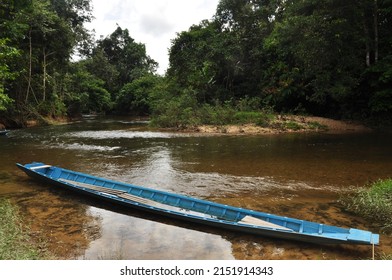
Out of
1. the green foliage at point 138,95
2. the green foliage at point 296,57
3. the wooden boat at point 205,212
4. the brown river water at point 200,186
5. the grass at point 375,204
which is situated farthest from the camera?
the green foliage at point 138,95

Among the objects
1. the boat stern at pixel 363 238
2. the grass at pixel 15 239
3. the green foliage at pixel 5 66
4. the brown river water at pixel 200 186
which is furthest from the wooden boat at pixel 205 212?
the green foliage at pixel 5 66

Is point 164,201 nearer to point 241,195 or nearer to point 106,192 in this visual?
point 106,192

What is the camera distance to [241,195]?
28.5 ft

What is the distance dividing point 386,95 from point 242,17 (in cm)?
1429

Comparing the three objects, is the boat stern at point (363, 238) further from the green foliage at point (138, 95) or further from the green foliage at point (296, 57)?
the green foliage at point (138, 95)

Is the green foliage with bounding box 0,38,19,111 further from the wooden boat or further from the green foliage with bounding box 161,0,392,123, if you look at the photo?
the green foliage with bounding box 161,0,392,123

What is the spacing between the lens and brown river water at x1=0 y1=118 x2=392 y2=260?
562 centimetres

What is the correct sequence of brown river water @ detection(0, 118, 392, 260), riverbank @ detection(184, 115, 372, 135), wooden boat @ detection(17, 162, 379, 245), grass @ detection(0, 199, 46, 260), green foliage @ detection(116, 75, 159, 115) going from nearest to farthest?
1. grass @ detection(0, 199, 46, 260)
2. wooden boat @ detection(17, 162, 379, 245)
3. brown river water @ detection(0, 118, 392, 260)
4. riverbank @ detection(184, 115, 372, 135)
5. green foliage @ detection(116, 75, 159, 115)

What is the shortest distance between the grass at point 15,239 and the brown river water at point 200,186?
8.9 inches

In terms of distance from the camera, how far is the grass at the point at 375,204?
6484 mm

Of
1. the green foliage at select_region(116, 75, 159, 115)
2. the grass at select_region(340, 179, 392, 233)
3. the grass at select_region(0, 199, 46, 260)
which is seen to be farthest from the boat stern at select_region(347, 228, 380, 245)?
the green foliage at select_region(116, 75, 159, 115)

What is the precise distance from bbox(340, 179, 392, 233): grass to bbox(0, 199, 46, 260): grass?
21.2ft

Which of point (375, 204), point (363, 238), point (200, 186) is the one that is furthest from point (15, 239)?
point (375, 204)

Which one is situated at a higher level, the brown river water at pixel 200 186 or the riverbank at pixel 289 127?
the riverbank at pixel 289 127
